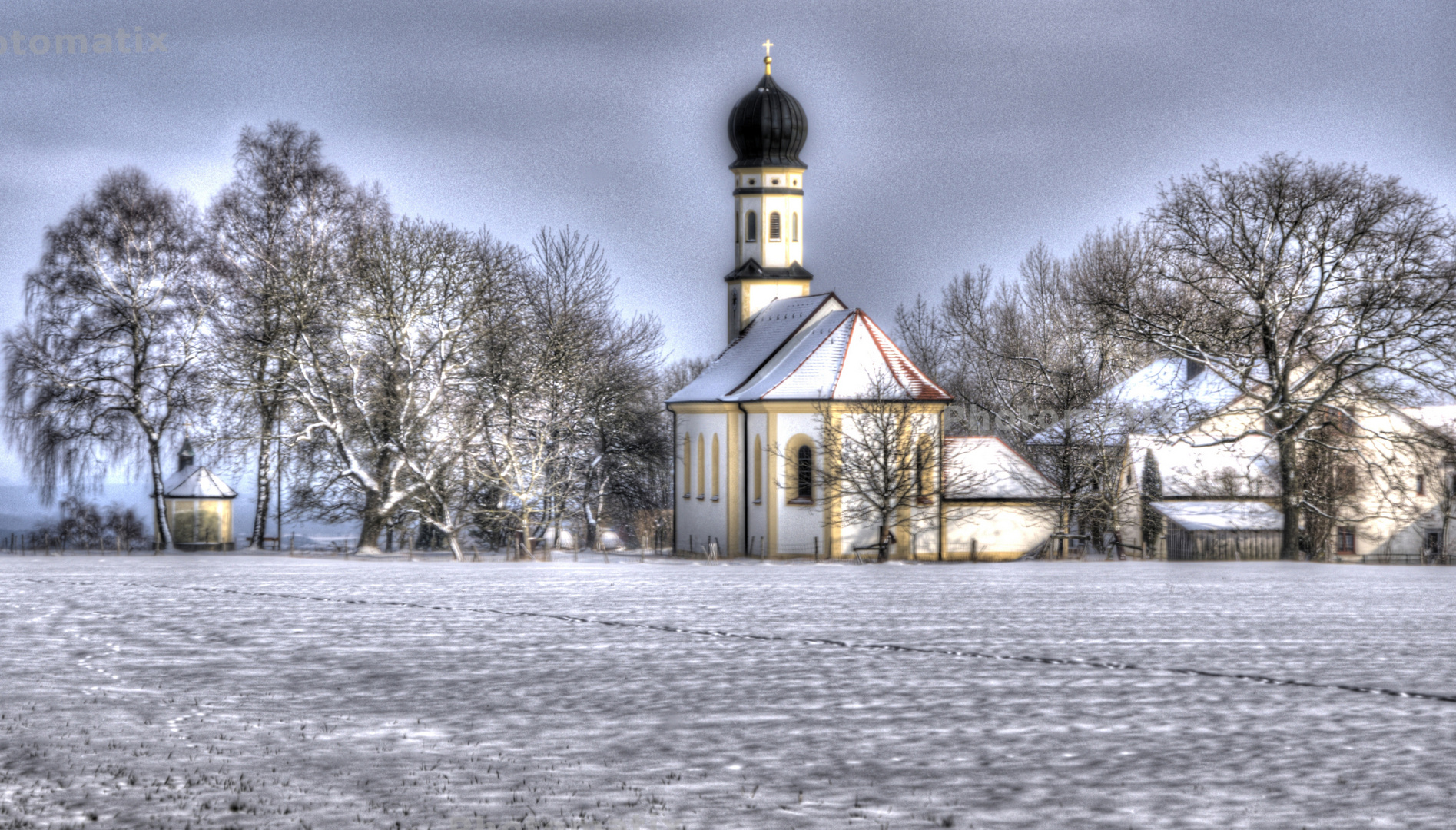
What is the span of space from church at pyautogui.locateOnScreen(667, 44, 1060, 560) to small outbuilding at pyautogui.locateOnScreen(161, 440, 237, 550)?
13.2 meters

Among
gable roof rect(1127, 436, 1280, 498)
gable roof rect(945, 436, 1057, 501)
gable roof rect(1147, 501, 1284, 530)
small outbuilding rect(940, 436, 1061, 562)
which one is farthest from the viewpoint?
gable roof rect(1127, 436, 1280, 498)

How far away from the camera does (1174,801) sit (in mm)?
9125

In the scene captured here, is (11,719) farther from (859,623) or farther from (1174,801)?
(859,623)

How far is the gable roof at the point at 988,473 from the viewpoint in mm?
43688

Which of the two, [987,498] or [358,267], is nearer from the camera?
[358,267]

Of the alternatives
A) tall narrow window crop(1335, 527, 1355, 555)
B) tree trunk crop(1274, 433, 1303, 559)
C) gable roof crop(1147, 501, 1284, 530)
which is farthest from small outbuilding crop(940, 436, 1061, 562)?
tall narrow window crop(1335, 527, 1355, 555)

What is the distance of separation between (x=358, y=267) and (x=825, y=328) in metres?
13.2

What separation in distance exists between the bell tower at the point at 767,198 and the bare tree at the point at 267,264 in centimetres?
1282

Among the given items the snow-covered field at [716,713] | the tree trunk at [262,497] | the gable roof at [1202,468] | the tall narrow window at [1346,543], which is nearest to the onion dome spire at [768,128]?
the gable roof at [1202,468]

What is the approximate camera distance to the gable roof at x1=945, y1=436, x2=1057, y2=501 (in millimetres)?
43688

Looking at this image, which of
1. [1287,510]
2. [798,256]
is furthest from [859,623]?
[798,256]

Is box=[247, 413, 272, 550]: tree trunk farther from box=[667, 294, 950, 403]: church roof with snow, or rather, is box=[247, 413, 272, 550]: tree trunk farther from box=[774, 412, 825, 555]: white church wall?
box=[774, 412, 825, 555]: white church wall

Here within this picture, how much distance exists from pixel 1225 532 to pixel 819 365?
12604 mm

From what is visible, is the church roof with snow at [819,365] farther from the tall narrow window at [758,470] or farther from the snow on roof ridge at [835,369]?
the tall narrow window at [758,470]
